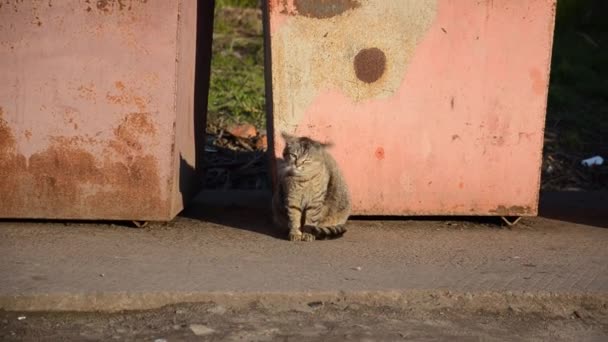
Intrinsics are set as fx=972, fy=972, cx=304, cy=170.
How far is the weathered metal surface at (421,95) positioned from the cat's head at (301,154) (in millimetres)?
129

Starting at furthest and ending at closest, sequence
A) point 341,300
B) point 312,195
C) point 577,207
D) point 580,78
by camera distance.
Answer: point 580,78, point 577,207, point 312,195, point 341,300

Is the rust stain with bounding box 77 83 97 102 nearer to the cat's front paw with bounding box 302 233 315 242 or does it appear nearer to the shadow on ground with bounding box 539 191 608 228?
the cat's front paw with bounding box 302 233 315 242

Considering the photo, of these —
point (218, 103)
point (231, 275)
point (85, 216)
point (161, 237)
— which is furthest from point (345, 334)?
point (218, 103)

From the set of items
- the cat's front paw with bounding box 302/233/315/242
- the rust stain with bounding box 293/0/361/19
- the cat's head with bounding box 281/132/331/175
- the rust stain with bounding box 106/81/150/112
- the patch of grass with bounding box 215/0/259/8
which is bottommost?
the cat's front paw with bounding box 302/233/315/242

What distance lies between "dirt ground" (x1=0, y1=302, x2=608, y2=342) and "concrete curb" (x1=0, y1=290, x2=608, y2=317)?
1.6 inches

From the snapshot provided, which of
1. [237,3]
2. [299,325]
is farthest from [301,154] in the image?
[237,3]

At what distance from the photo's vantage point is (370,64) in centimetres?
585

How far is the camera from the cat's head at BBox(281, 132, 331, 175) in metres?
5.66

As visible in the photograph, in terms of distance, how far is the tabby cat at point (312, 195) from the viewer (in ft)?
18.8

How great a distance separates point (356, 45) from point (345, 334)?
213cm

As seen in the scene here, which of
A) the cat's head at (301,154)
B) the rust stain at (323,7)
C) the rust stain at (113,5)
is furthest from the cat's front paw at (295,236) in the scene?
the rust stain at (113,5)

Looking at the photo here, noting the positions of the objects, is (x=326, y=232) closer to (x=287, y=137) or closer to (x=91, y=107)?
(x=287, y=137)

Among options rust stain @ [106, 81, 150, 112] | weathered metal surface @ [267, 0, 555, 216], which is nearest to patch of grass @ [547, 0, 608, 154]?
weathered metal surface @ [267, 0, 555, 216]

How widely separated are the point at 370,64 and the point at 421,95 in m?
0.36
